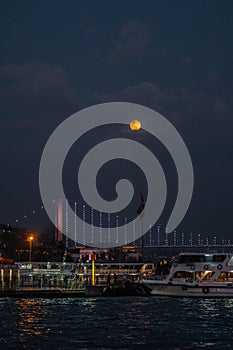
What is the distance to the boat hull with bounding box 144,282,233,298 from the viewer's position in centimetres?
5700

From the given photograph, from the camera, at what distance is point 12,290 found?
2421 inches

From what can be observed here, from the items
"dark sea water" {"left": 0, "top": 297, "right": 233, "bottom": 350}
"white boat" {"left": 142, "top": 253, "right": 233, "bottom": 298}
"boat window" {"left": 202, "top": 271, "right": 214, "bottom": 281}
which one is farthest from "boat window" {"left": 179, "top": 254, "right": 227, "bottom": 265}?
"dark sea water" {"left": 0, "top": 297, "right": 233, "bottom": 350}

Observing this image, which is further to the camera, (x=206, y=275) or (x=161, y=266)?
(x=161, y=266)

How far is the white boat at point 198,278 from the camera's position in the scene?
2258 inches

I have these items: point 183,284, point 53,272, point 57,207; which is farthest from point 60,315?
point 57,207

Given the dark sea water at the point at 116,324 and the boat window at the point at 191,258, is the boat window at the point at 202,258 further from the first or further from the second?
the dark sea water at the point at 116,324

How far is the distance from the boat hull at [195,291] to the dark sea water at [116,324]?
1421mm

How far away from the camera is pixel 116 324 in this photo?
129 ft

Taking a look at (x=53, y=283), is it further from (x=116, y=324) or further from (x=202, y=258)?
(x=116, y=324)

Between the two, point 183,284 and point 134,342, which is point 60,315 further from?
point 183,284

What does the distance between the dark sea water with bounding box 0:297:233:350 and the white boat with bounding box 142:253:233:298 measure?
Result: 6.22 feet

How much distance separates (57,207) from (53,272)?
87984 mm

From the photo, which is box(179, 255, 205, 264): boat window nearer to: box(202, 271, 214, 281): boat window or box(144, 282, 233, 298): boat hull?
box(202, 271, 214, 281): boat window

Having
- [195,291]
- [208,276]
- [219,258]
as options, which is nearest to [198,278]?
[208,276]
